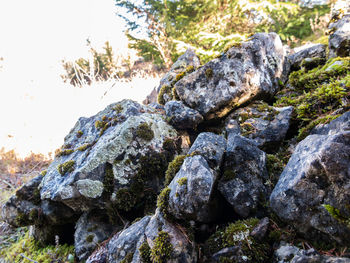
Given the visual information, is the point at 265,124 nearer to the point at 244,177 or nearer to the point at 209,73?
the point at 244,177

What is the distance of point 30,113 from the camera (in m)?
10.0

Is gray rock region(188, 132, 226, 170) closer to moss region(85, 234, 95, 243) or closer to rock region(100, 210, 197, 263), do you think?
rock region(100, 210, 197, 263)

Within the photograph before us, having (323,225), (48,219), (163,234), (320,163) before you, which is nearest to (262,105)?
(320,163)

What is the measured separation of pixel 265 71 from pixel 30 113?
11.4m

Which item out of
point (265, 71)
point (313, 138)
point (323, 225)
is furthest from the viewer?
point (265, 71)

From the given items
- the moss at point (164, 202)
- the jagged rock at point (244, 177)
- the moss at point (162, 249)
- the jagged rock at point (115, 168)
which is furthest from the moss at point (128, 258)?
the jagged rock at point (244, 177)

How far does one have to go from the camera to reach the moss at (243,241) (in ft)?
5.32

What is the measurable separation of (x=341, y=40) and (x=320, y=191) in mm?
3843

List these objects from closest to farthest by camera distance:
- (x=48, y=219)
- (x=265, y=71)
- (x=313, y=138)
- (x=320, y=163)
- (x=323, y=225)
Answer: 1. (x=323, y=225)
2. (x=320, y=163)
3. (x=313, y=138)
4. (x=48, y=219)
5. (x=265, y=71)

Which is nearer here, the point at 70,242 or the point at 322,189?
the point at 322,189

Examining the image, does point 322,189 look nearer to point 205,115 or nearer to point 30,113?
point 205,115

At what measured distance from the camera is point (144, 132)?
2961 mm

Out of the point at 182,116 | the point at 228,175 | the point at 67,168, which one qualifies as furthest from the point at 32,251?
the point at 228,175

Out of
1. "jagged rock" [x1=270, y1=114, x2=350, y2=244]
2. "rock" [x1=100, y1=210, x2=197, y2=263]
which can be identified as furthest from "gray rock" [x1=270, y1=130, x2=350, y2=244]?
"rock" [x1=100, y1=210, x2=197, y2=263]
